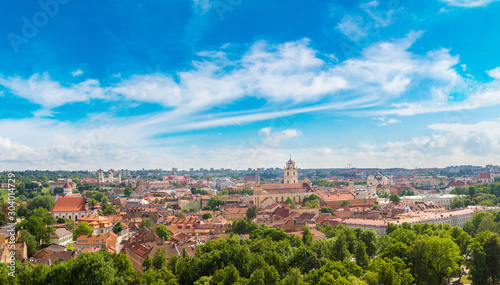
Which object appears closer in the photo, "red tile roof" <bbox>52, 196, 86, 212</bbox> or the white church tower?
"red tile roof" <bbox>52, 196, 86, 212</bbox>

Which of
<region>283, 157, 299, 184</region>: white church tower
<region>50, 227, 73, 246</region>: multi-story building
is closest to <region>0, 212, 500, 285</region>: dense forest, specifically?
<region>50, 227, 73, 246</region>: multi-story building

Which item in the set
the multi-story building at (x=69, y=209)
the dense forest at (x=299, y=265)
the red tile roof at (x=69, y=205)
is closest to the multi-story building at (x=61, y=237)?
the dense forest at (x=299, y=265)

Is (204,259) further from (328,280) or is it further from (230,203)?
(230,203)

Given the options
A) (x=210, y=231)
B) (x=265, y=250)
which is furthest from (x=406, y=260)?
(x=210, y=231)

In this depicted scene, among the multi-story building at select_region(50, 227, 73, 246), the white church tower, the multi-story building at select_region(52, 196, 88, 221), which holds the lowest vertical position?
the multi-story building at select_region(50, 227, 73, 246)

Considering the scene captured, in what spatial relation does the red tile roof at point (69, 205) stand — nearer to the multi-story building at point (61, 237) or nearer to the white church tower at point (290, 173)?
the multi-story building at point (61, 237)

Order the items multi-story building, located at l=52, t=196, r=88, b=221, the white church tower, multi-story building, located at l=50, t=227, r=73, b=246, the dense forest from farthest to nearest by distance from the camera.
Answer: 1. the white church tower
2. multi-story building, located at l=52, t=196, r=88, b=221
3. multi-story building, located at l=50, t=227, r=73, b=246
4. the dense forest

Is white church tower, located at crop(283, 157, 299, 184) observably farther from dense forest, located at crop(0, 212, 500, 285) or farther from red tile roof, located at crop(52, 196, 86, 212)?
dense forest, located at crop(0, 212, 500, 285)

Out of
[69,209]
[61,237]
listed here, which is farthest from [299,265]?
[69,209]
